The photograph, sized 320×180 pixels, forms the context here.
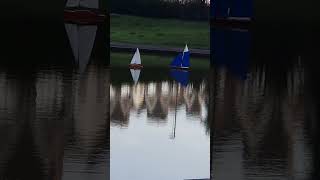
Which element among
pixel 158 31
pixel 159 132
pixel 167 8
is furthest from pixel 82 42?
pixel 159 132

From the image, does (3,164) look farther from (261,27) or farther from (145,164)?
(261,27)

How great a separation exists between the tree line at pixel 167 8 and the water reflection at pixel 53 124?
25.5 metres

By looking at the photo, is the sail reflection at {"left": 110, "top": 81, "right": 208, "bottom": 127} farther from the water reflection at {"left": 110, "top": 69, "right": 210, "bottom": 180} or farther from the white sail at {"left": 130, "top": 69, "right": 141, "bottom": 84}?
the white sail at {"left": 130, "top": 69, "right": 141, "bottom": 84}

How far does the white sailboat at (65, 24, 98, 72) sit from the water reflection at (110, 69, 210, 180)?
464 centimetres

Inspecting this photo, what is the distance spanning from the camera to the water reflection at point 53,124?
725cm

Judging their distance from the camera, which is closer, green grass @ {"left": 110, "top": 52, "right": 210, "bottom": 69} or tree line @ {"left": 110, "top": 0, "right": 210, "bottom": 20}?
green grass @ {"left": 110, "top": 52, "right": 210, "bottom": 69}

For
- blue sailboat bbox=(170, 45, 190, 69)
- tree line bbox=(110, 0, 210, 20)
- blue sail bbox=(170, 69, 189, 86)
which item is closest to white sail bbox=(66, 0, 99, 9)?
tree line bbox=(110, 0, 210, 20)

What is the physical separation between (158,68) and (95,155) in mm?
17443

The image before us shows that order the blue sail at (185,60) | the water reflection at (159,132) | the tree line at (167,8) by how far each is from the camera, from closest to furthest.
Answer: the water reflection at (159,132) < the blue sail at (185,60) < the tree line at (167,8)

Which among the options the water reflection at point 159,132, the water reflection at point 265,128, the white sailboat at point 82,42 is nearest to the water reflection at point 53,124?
the water reflection at point 159,132

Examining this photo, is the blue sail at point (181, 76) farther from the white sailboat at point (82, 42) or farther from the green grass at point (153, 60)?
the green grass at point (153, 60)

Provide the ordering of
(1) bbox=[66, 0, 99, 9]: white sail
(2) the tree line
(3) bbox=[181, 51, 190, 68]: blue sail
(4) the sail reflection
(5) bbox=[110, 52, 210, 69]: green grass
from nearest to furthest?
(4) the sail reflection
(3) bbox=[181, 51, 190, 68]: blue sail
(5) bbox=[110, 52, 210, 69]: green grass
(1) bbox=[66, 0, 99, 9]: white sail
(2) the tree line

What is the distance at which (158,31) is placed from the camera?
44312 mm

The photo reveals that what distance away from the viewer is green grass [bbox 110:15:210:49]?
131 ft
